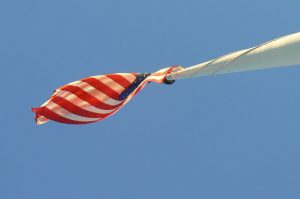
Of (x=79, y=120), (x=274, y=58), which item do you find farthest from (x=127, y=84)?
(x=274, y=58)

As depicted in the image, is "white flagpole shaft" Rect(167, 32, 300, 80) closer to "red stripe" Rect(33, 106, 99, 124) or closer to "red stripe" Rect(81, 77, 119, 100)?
"red stripe" Rect(81, 77, 119, 100)

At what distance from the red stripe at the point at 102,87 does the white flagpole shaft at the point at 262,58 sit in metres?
6.39

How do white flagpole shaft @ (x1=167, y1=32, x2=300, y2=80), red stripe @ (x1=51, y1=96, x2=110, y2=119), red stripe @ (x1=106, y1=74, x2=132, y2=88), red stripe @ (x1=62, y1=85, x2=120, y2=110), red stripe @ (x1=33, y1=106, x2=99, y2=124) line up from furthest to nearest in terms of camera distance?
red stripe @ (x1=106, y1=74, x2=132, y2=88) → red stripe @ (x1=62, y1=85, x2=120, y2=110) → red stripe @ (x1=51, y1=96, x2=110, y2=119) → red stripe @ (x1=33, y1=106, x2=99, y2=124) → white flagpole shaft @ (x1=167, y1=32, x2=300, y2=80)

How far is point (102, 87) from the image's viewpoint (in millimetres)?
17094

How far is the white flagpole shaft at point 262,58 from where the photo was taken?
6.92 meters

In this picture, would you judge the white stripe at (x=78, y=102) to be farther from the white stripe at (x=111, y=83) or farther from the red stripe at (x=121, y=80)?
the red stripe at (x=121, y=80)

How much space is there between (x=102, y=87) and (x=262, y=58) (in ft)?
32.7

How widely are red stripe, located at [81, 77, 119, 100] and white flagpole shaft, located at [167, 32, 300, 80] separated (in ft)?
20.9

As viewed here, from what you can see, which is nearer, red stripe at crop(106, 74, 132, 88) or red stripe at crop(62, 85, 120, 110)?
red stripe at crop(62, 85, 120, 110)

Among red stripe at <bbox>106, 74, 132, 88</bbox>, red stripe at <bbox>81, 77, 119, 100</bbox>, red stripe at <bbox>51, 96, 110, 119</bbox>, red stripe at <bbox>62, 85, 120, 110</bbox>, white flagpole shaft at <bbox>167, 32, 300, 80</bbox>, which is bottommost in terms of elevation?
white flagpole shaft at <bbox>167, 32, 300, 80</bbox>

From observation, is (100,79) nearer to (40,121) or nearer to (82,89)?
(82,89)

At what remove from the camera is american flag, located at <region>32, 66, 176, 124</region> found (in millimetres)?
16906

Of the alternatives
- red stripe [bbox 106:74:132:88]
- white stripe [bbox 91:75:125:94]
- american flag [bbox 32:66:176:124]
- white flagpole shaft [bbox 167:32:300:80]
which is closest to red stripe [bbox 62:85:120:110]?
american flag [bbox 32:66:176:124]

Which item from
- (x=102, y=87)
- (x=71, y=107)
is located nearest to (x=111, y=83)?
(x=102, y=87)
